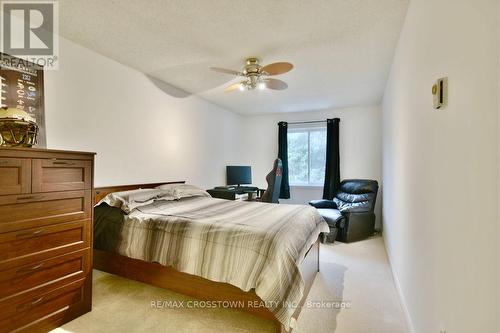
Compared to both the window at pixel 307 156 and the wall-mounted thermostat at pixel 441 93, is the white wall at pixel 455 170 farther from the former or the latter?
the window at pixel 307 156

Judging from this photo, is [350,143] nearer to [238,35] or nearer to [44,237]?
[238,35]

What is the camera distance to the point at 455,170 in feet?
3.22

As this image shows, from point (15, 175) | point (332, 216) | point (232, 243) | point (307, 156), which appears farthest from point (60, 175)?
point (307, 156)

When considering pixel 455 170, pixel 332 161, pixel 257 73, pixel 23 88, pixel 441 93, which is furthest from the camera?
pixel 332 161

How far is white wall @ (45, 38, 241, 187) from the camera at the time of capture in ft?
7.83

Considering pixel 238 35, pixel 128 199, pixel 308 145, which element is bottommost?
pixel 128 199

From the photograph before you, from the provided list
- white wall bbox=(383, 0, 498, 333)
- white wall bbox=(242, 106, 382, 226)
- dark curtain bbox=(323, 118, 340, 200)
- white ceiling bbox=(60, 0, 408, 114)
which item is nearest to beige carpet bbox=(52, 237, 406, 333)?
white wall bbox=(383, 0, 498, 333)

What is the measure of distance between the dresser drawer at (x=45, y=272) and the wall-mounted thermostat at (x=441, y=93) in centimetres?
Answer: 260

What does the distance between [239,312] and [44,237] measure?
5.18 feet

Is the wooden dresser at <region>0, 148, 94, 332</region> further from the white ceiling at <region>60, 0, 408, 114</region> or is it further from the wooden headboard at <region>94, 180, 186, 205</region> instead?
the white ceiling at <region>60, 0, 408, 114</region>

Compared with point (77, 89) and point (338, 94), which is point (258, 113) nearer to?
point (338, 94)

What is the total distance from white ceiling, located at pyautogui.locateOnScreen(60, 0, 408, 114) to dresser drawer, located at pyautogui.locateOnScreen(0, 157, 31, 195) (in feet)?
4.37

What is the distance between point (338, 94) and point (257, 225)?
3.17 meters

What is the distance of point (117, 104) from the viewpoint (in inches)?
114
